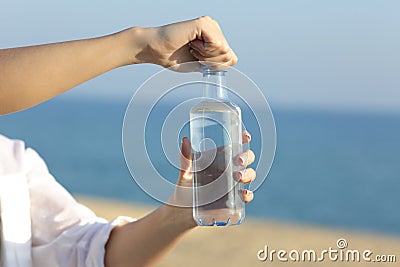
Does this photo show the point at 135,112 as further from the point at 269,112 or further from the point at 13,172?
the point at 13,172

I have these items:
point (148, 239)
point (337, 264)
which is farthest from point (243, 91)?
point (337, 264)

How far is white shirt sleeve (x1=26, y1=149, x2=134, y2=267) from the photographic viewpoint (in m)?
1.83

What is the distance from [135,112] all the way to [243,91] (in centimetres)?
20

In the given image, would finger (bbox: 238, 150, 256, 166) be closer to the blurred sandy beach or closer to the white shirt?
the white shirt

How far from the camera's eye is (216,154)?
1.55m

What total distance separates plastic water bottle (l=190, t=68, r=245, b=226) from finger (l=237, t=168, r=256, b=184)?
1 cm

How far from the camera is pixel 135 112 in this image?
4.62ft

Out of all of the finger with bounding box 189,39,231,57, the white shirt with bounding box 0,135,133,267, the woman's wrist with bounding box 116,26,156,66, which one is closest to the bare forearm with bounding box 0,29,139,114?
the woman's wrist with bounding box 116,26,156,66

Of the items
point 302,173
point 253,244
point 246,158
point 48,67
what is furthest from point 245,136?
point 302,173

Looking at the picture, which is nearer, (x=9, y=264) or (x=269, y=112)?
(x=269, y=112)

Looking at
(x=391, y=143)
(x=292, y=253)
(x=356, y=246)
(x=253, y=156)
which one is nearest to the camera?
(x=253, y=156)

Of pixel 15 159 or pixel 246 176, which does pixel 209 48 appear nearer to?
pixel 246 176

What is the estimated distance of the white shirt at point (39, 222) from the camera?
181 cm

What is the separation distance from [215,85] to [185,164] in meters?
0.21
